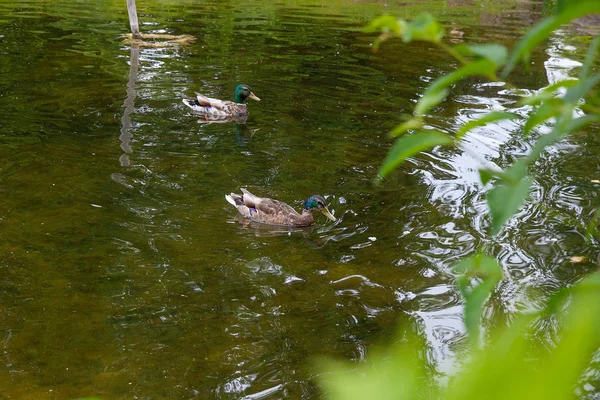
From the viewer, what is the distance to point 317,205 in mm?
7379

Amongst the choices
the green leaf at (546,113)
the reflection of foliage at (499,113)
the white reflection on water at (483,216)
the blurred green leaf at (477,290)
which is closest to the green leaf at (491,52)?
the reflection of foliage at (499,113)

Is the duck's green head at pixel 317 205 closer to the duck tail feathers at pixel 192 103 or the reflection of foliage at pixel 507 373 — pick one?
the duck tail feathers at pixel 192 103

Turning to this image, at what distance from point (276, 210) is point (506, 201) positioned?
20.6ft

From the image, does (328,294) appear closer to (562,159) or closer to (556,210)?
(556,210)

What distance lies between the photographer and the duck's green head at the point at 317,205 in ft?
24.2

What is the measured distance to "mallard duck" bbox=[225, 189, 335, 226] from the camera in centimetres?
724

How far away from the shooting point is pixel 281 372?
16.0 ft

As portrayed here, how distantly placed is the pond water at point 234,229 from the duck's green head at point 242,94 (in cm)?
34

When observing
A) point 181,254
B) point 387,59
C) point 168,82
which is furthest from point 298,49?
point 181,254

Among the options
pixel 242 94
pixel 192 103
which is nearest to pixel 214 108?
pixel 192 103

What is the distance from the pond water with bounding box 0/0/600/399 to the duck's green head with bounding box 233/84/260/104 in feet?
1.11

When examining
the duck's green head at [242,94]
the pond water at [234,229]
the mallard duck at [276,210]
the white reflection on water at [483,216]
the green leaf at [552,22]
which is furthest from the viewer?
the duck's green head at [242,94]

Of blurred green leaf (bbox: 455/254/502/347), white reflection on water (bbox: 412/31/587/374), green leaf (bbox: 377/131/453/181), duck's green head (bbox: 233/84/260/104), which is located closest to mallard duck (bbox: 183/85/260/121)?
duck's green head (bbox: 233/84/260/104)

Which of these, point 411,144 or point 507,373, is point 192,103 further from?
point 507,373
